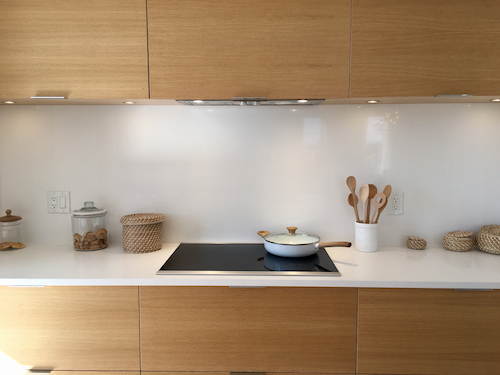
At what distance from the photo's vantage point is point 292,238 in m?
1.80

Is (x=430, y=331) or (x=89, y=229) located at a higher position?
(x=89, y=229)

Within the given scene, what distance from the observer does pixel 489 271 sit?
1.54 metres

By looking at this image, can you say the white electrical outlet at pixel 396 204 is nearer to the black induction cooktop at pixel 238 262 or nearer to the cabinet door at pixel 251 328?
the black induction cooktop at pixel 238 262

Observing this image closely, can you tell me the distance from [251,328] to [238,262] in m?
0.31

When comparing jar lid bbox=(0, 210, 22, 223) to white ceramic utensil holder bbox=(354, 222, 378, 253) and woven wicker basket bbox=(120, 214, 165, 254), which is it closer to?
woven wicker basket bbox=(120, 214, 165, 254)

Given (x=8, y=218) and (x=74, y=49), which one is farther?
(x=8, y=218)

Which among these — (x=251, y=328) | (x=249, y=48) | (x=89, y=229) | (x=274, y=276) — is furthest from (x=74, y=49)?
(x=251, y=328)

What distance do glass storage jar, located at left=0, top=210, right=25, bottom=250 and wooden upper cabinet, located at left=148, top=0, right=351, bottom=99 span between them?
3.37 feet

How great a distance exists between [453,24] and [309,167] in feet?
2.99

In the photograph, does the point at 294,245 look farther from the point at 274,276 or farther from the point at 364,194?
the point at 364,194

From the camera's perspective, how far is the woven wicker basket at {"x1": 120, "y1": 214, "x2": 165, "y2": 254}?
5.82 ft

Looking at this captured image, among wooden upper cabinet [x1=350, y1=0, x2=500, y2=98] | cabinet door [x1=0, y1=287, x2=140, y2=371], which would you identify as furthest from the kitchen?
cabinet door [x1=0, y1=287, x2=140, y2=371]

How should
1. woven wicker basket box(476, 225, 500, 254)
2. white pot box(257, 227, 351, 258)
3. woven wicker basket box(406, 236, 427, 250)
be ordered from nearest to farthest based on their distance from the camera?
1. white pot box(257, 227, 351, 258)
2. woven wicker basket box(476, 225, 500, 254)
3. woven wicker basket box(406, 236, 427, 250)

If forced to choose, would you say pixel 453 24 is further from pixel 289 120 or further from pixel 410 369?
pixel 410 369
